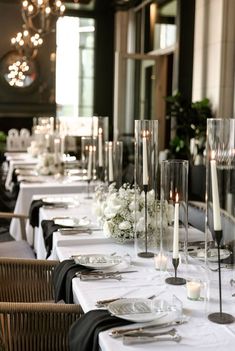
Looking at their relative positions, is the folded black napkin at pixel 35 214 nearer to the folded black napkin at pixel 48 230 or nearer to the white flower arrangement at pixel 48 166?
the folded black napkin at pixel 48 230

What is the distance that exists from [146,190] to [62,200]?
5.14ft

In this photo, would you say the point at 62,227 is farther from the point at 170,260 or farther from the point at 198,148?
the point at 198,148

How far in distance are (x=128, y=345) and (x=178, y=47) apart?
322 inches

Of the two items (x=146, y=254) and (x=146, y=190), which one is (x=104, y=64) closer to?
(x=146, y=190)

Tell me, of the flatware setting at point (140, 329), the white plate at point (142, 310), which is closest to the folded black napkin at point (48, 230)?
the white plate at point (142, 310)

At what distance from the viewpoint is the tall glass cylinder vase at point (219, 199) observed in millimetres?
1781

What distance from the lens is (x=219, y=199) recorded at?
73.3 inches

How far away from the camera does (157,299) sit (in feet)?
6.40

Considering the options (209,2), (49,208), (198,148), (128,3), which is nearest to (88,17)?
(128,3)

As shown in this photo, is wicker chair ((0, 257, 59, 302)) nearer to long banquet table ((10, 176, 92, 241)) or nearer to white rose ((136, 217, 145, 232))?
white rose ((136, 217, 145, 232))

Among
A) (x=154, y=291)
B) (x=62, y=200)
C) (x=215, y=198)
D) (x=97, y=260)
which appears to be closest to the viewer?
(x=215, y=198)

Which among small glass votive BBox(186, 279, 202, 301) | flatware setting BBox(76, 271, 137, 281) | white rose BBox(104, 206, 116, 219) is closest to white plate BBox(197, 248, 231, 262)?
small glass votive BBox(186, 279, 202, 301)

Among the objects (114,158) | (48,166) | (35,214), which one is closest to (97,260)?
(114,158)

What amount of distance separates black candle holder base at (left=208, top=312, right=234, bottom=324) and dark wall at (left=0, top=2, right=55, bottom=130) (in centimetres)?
1079
